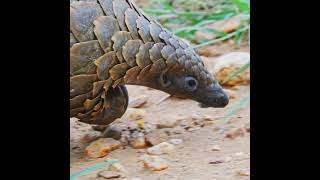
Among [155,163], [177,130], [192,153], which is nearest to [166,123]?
[177,130]

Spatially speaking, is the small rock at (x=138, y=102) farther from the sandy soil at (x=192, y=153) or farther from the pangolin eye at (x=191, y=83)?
the pangolin eye at (x=191, y=83)

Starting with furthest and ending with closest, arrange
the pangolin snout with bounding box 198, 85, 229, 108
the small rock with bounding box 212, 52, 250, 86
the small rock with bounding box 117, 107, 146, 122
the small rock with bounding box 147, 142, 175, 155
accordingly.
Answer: the small rock with bounding box 212, 52, 250, 86
the small rock with bounding box 117, 107, 146, 122
the pangolin snout with bounding box 198, 85, 229, 108
the small rock with bounding box 147, 142, 175, 155

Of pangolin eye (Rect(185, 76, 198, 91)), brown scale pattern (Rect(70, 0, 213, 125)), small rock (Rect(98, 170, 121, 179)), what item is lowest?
small rock (Rect(98, 170, 121, 179))

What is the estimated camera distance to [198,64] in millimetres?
2402

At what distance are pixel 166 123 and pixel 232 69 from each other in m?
0.67

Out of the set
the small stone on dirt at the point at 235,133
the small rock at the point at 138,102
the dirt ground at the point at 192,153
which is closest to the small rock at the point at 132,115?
the dirt ground at the point at 192,153

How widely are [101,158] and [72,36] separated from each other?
573 mm

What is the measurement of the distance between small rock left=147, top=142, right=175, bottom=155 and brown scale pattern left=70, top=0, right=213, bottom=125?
0.70ft

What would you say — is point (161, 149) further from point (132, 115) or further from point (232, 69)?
point (232, 69)

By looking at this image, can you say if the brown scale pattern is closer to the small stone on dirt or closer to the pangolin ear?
the pangolin ear

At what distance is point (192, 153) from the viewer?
227 centimetres

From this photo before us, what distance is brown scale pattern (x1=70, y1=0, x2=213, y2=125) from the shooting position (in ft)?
6.39

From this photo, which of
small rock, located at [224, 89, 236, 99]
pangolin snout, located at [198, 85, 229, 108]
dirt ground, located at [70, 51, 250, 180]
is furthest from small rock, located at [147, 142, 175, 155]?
small rock, located at [224, 89, 236, 99]
